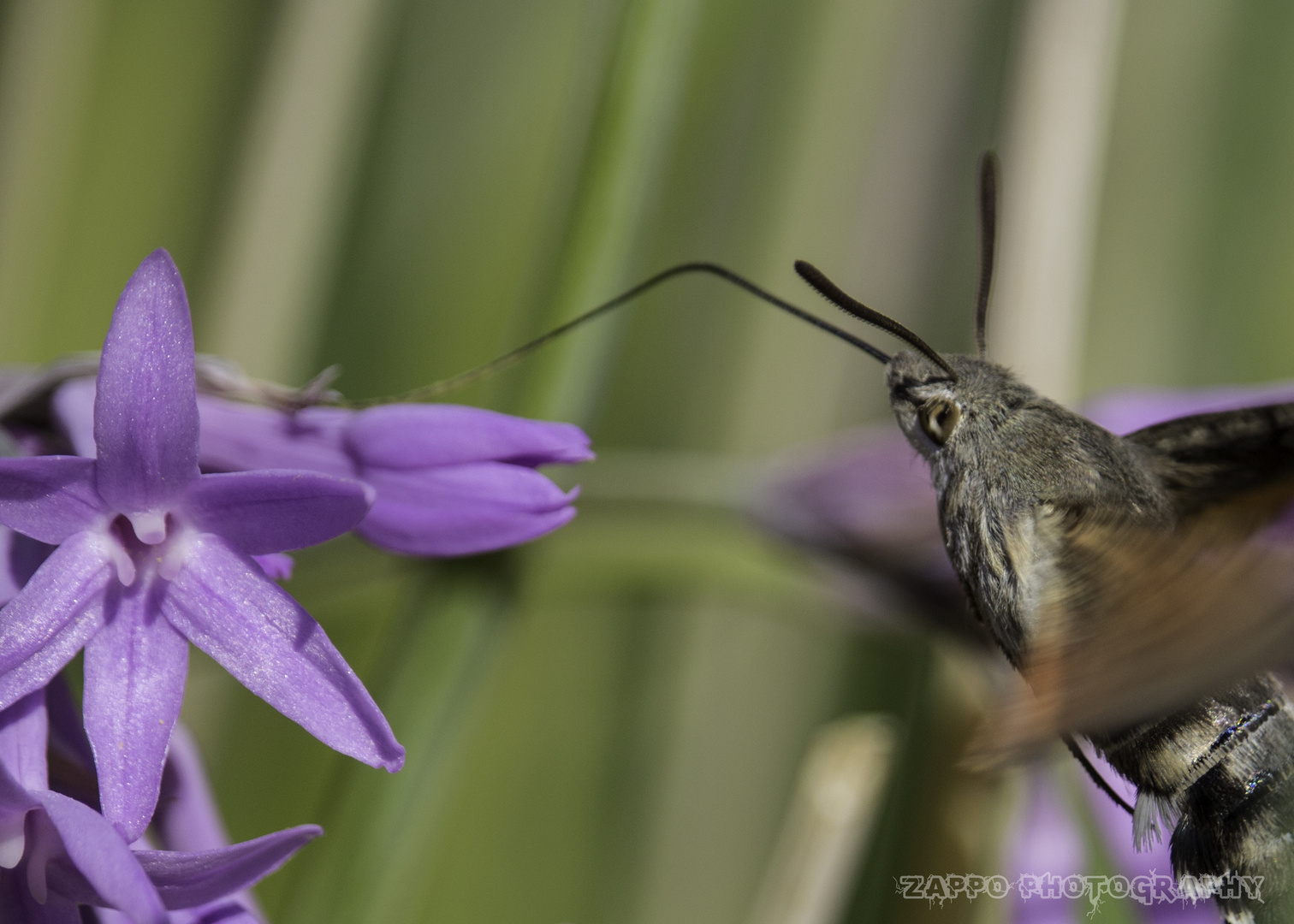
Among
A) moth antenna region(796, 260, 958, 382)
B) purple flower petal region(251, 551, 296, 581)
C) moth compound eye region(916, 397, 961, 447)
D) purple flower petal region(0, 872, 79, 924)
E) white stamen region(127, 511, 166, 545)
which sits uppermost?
moth antenna region(796, 260, 958, 382)

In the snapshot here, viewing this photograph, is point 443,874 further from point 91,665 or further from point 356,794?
point 91,665

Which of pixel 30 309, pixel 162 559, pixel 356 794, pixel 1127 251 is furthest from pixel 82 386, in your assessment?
pixel 1127 251

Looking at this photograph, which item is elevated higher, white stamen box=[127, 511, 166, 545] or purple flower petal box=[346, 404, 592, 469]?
purple flower petal box=[346, 404, 592, 469]

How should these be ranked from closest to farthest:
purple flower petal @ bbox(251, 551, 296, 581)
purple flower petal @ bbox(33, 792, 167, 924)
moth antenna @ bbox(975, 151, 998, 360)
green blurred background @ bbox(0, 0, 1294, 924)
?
purple flower petal @ bbox(33, 792, 167, 924) < purple flower petal @ bbox(251, 551, 296, 581) < moth antenna @ bbox(975, 151, 998, 360) < green blurred background @ bbox(0, 0, 1294, 924)

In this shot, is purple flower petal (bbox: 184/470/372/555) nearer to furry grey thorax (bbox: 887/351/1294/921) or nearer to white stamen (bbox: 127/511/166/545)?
white stamen (bbox: 127/511/166/545)

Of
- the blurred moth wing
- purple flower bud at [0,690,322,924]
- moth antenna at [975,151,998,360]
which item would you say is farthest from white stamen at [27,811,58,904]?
moth antenna at [975,151,998,360]

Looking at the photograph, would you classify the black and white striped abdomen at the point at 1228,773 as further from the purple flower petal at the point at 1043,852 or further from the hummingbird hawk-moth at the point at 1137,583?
the purple flower petal at the point at 1043,852

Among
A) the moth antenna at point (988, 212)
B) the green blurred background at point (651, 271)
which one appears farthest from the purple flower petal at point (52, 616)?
the moth antenna at point (988, 212)

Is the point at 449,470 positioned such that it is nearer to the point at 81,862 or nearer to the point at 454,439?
the point at 454,439
